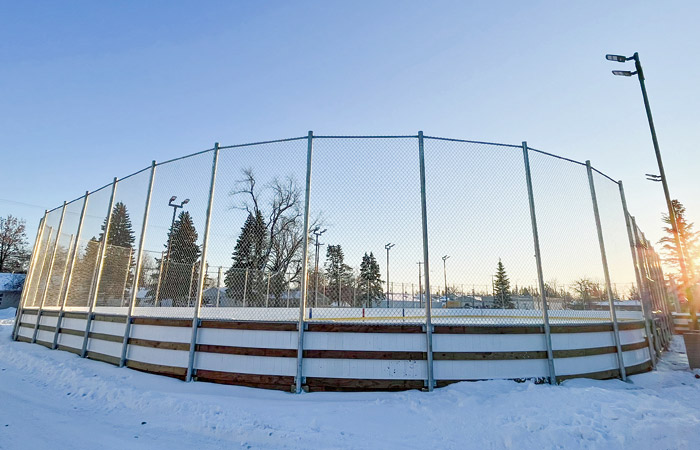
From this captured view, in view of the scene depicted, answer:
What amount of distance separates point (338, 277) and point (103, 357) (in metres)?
5.22

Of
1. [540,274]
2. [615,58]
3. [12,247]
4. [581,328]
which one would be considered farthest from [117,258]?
[12,247]

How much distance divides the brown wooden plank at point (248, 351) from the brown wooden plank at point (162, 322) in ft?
1.61

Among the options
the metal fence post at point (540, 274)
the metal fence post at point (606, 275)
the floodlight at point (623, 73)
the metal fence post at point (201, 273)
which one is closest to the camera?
the metal fence post at point (540, 274)

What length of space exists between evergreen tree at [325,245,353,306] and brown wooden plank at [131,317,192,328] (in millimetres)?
2706

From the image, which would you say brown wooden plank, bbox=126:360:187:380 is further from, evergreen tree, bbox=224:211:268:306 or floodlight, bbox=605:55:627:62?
floodlight, bbox=605:55:627:62

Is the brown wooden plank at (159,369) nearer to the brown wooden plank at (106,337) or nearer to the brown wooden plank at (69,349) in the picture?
the brown wooden plank at (106,337)

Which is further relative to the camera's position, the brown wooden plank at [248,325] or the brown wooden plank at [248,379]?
the brown wooden plank at [248,325]

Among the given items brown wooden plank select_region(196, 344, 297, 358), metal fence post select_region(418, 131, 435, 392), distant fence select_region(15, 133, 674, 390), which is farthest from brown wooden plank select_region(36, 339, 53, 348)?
metal fence post select_region(418, 131, 435, 392)

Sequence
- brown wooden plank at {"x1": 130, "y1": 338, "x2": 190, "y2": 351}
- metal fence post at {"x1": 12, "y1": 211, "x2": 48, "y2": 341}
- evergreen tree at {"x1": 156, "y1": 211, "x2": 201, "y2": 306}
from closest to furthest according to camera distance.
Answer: brown wooden plank at {"x1": 130, "y1": 338, "x2": 190, "y2": 351} < evergreen tree at {"x1": 156, "y1": 211, "x2": 201, "y2": 306} < metal fence post at {"x1": 12, "y1": 211, "x2": 48, "y2": 341}

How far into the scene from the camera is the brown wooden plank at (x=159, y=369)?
518 cm

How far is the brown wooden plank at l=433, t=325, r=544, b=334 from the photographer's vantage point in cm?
479

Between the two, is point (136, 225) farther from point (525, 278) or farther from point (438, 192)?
point (525, 278)

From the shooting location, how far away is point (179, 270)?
1176cm

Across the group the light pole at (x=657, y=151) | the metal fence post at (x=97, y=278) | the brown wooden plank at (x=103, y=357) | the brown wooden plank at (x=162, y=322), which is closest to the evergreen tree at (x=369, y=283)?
the brown wooden plank at (x=162, y=322)
